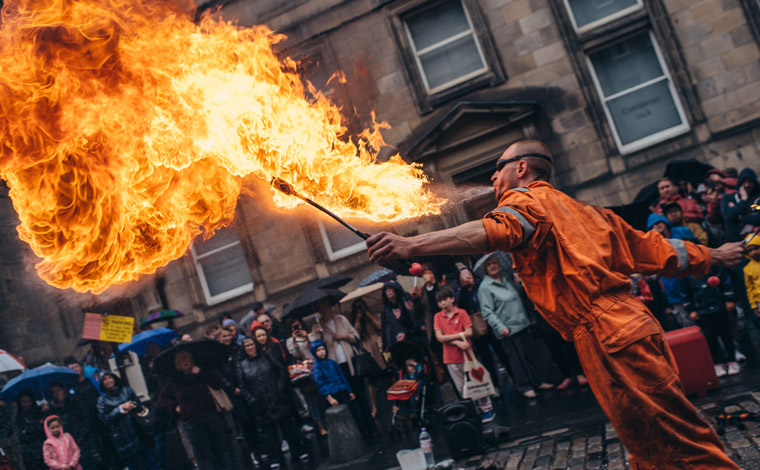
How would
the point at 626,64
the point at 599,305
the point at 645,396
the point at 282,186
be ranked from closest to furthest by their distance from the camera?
1. the point at 645,396
2. the point at 599,305
3. the point at 282,186
4. the point at 626,64

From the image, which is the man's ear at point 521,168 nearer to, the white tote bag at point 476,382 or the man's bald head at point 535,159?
the man's bald head at point 535,159

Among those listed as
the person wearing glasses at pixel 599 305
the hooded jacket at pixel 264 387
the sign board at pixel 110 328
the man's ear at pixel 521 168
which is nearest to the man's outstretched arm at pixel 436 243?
the person wearing glasses at pixel 599 305

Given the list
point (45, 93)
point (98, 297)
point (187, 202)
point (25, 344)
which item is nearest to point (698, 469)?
point (187, 202)

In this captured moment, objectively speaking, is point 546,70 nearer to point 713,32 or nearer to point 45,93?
point 713,32

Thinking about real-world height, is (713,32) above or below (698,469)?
above

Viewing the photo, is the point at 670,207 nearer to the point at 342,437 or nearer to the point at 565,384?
the point at 565,384

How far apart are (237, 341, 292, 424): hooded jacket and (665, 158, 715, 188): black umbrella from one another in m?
7.57

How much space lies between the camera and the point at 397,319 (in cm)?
863

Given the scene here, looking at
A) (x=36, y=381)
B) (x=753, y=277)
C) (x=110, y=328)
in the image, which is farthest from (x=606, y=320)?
(x=36, y=381)

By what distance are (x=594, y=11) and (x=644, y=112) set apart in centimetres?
244

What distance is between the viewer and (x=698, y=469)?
8.98 ft

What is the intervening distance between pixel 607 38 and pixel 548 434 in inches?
374

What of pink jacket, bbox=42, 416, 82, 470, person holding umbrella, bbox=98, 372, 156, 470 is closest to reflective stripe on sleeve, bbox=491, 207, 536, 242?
person holding umbrella, bbox=98, 372, 156, 470

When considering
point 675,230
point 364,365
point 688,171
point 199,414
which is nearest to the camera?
point 675,230
